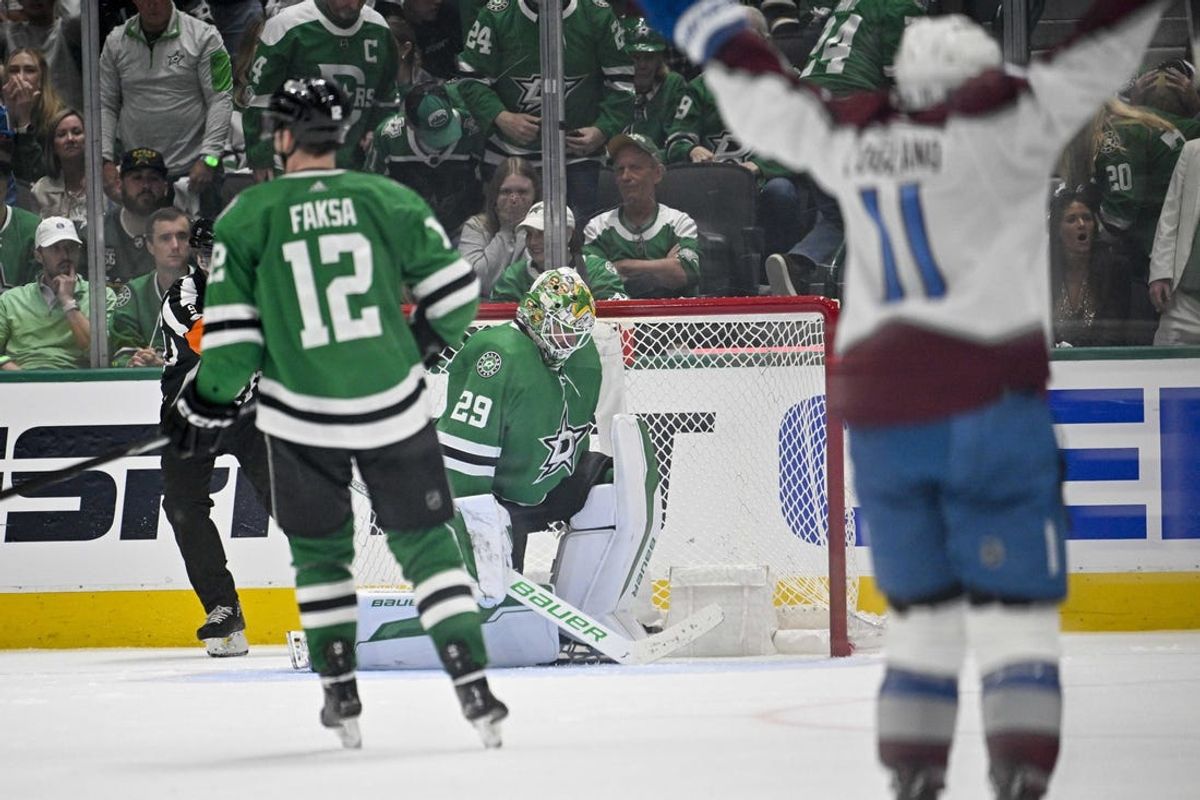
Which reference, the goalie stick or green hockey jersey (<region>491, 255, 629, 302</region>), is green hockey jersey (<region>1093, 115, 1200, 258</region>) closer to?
green hockey jersey (<region>491, 255, 629, 302</region>)

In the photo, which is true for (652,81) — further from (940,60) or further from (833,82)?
(940,60)

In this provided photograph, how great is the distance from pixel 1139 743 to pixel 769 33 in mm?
3434

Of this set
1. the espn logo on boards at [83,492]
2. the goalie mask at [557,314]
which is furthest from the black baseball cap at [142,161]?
the goalie mask at [557,314]

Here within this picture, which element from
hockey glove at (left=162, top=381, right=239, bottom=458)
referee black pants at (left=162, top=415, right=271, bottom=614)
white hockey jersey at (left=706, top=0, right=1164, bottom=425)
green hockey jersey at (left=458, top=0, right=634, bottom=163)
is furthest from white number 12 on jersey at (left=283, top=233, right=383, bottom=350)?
green hockey jersey at (left=458, top=0, right=634, bottom=163)

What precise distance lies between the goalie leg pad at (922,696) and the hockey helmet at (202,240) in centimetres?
366

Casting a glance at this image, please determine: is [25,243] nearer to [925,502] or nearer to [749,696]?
[749,696]

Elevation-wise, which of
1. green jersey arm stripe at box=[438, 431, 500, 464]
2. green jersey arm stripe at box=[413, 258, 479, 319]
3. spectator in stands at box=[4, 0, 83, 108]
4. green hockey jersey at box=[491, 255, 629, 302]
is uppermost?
spectator in stands at box=[4, 0, 83, 108]

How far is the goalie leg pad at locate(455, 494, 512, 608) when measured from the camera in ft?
16.0

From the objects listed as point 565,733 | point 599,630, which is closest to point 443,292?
point 565,733

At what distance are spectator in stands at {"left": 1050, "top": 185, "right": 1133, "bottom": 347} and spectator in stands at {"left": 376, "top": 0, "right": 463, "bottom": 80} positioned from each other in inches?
81.3

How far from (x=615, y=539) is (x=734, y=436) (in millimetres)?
656

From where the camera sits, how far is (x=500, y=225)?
6270 millimetres

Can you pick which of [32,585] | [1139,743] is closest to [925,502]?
[1139,743]

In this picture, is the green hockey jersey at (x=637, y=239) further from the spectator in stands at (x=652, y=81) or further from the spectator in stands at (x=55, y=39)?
the spectator in stands at (x=55, y=39)
